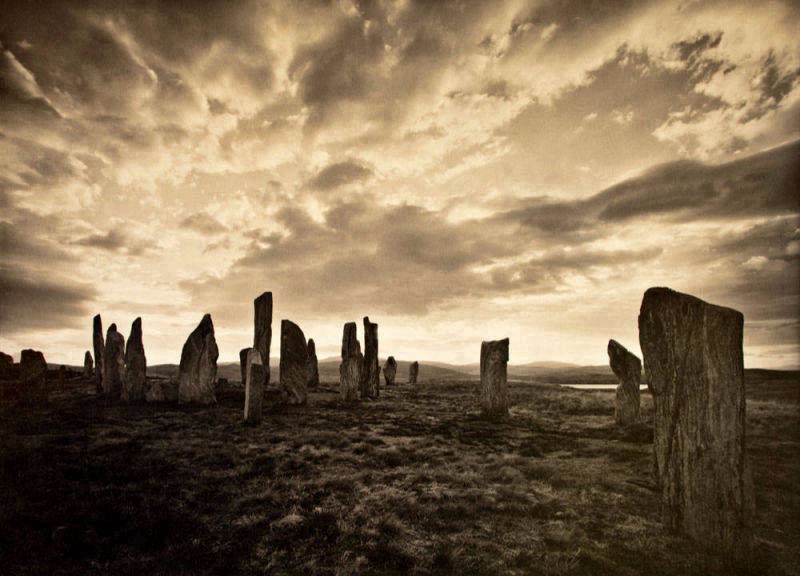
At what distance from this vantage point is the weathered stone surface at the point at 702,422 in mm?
5605

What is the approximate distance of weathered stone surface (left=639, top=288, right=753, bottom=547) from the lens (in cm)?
561

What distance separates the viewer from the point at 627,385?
15.4m

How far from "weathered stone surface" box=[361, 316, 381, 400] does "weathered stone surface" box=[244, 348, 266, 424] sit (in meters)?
10.4

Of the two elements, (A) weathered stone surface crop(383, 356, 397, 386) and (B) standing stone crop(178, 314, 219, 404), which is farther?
(A) weathered stone surface crop(383, 356, 397, 386)

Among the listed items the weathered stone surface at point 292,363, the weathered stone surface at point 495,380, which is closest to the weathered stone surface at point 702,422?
the weathered stone surface at point 495,380

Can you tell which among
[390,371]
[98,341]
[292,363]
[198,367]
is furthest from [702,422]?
[390,371]

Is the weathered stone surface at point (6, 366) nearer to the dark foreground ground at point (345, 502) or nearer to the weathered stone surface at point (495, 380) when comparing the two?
the dark foreground ground at point (345, 502)

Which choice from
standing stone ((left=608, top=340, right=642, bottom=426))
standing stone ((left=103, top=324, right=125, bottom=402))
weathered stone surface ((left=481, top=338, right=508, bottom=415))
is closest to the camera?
standing stone ((left=608, top=340, right=642, bottom=426))

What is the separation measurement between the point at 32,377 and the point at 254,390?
1512 cm

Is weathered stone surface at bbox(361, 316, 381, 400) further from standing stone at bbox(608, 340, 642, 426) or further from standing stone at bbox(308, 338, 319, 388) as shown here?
standing stone at bbox(608, 340, 642, 426)

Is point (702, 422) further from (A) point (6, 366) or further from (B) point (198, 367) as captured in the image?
(A) point (6, 366)

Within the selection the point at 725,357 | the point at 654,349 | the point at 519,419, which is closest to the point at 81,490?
the point at 654,349

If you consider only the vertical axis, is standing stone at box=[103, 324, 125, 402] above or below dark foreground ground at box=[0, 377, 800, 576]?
above

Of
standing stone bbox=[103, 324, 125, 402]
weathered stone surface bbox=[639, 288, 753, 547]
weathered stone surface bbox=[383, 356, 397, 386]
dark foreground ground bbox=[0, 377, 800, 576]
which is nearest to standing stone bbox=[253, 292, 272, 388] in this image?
dark foreground ground bbox=[0, 377, 800, 576]
